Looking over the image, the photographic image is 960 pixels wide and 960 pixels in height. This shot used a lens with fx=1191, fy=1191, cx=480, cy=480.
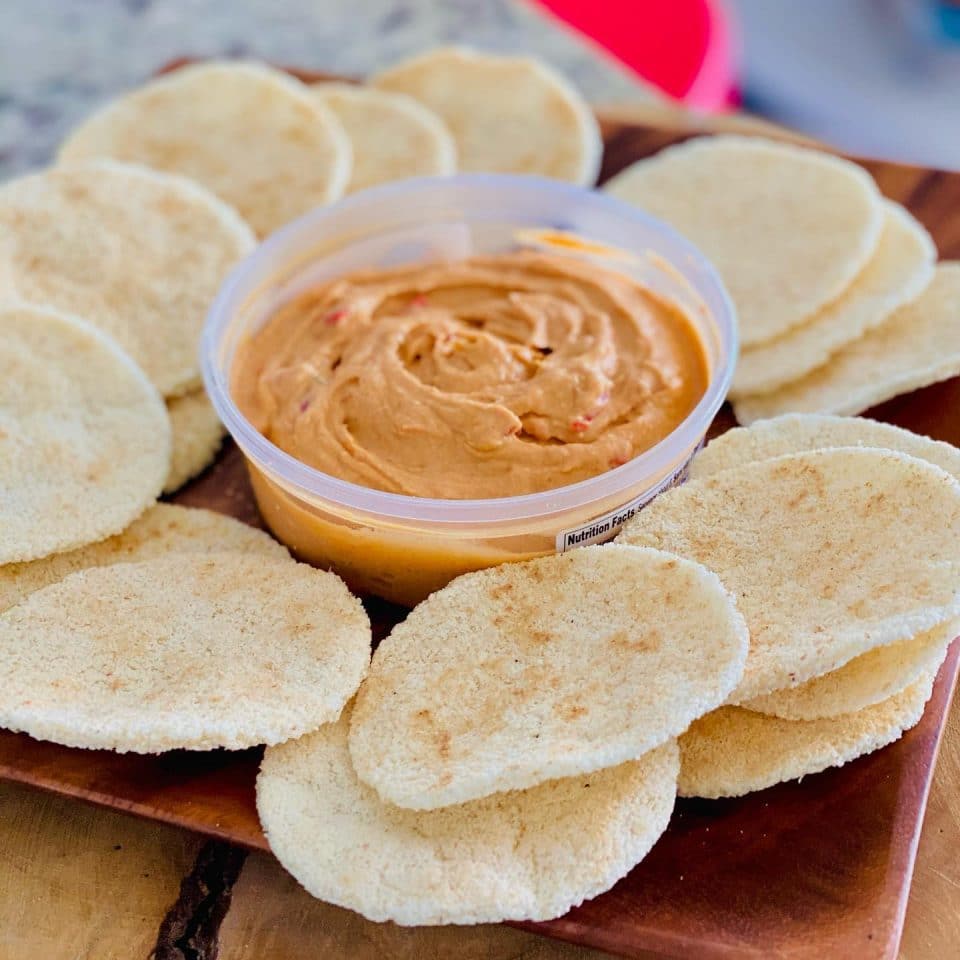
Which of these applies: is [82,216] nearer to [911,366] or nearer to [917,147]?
[911,366]

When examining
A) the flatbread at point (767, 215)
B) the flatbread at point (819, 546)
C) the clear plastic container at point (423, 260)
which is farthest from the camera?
the flatbread at point (767, 215)

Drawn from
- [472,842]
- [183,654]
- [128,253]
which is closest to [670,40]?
[128,253]

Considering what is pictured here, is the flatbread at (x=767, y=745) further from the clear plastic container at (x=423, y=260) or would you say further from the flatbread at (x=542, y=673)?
the clear plastic container at (x=423, y=260)

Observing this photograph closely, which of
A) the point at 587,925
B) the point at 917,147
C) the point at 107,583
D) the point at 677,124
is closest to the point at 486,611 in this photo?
the point at 587,925

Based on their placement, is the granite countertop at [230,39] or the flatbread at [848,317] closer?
the flatbread at [848,317]

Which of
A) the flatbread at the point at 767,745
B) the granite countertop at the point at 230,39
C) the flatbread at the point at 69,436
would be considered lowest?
the granite countertop at the point at 230,39

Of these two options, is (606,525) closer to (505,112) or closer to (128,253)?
(128,253)

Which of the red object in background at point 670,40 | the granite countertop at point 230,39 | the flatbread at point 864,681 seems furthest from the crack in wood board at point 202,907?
the red object in background at point 670,40
